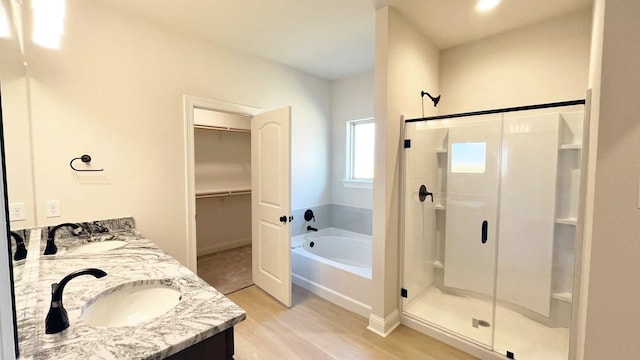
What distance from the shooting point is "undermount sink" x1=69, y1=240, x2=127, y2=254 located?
1.78 metres

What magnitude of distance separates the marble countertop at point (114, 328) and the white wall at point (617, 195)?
1453mm

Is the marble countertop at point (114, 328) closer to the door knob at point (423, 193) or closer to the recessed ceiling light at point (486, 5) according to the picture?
the door knob at point (423, 193)

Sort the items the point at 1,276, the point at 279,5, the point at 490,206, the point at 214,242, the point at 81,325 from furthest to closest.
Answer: the point at 214,242 < the point at 490,206 < the point at 279,5 < the point at 81,325 < the point at 1,276

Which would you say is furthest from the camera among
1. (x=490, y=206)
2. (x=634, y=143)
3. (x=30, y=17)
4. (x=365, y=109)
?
(x=365, y=109)

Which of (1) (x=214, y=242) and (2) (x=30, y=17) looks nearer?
(2) (x=30, y=17)

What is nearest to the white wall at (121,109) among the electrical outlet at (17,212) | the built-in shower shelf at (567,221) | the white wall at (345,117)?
the electrical outlet at (17,212)

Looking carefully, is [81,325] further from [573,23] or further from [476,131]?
[573,23]

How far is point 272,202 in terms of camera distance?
2848mm

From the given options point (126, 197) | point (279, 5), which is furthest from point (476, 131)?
point (126, 197)

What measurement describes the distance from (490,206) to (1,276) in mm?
2789

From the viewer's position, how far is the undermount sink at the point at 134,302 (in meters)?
1.19

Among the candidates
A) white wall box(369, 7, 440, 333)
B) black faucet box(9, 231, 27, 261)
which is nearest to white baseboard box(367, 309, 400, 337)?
white wall box(369, 7, 440, 333)

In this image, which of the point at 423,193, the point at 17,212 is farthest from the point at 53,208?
the point at 423,193

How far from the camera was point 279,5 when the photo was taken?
6.98 ft
